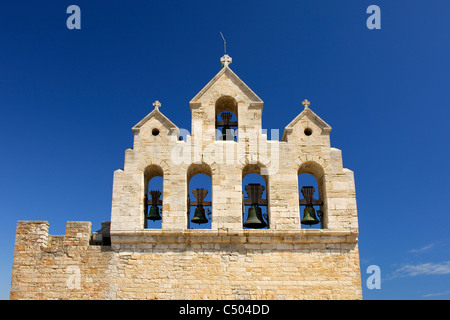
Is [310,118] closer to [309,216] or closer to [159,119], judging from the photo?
[309,216]

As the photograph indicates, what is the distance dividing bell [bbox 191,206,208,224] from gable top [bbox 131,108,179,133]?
2.65 m

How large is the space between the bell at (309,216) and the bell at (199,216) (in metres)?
3.17

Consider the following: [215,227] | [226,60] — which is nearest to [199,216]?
[215,227]

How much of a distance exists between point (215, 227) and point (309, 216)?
313 centimetres

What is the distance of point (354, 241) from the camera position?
15.0m

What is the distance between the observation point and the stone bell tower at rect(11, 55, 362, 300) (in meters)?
14.5

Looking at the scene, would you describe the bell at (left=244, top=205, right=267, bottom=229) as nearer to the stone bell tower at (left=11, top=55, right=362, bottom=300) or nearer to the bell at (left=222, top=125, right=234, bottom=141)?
the stone bell tower at (left=11, top=55, right=362, bottom=300)

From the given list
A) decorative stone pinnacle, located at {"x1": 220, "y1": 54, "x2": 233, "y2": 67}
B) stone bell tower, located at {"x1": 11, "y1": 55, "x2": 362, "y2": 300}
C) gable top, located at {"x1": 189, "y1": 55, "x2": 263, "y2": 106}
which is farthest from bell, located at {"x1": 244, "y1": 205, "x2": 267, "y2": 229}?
decorative stone pinnacle, located at {"x1": 220, "y1": 54, "x2": 233, "y2": 67}

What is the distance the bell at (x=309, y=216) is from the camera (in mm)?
15852

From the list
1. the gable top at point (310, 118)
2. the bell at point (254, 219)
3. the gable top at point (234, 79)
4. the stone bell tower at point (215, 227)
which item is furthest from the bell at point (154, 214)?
the gable top at point (310, 118)

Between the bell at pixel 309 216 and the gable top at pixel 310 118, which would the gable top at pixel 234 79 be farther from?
the bell at pixel 309 216

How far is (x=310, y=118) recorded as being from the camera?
1655 cm
